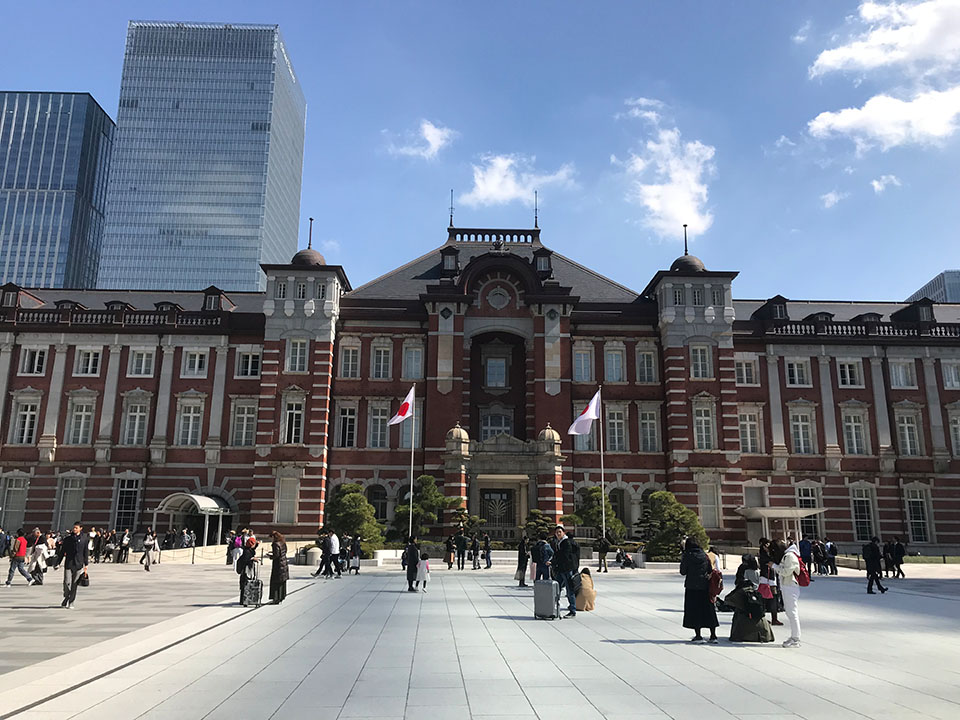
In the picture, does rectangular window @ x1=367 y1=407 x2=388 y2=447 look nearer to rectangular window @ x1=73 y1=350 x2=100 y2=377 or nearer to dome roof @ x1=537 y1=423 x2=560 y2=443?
dome roof @ x1=537 y1=423 x2=560 y2=443

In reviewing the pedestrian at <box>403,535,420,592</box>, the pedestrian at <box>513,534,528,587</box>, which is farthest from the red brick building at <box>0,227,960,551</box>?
the pedestrian at <box>403,535,420,592</box>

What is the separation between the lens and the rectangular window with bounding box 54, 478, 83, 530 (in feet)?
140

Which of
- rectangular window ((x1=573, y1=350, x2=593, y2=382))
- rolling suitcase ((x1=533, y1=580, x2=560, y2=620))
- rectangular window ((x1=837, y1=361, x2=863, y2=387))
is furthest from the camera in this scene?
rectangular window ((x1=837, y1=361, x2=863, y2=387))

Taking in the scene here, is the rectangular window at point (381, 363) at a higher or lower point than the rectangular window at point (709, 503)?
higher

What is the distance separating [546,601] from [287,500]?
2918 centimetres

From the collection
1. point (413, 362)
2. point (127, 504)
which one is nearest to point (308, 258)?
point (413, 362)

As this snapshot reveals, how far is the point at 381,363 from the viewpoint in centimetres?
4497

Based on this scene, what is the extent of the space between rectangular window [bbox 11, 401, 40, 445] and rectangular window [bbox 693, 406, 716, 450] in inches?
1531

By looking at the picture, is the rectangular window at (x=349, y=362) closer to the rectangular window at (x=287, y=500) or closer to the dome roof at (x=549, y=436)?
the rectangular window at (x=287, y=500)

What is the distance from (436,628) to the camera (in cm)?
1416

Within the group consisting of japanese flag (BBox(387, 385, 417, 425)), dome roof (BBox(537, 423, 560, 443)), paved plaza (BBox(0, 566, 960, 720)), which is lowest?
paved plaza (BBox(0, 566, 960, 720))

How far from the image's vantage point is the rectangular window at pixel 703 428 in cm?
4331

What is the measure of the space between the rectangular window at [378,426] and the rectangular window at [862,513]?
27.1m

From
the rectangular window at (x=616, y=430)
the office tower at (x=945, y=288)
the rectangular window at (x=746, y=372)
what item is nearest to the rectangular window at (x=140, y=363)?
the rectangular window at (x=616, y=430)
